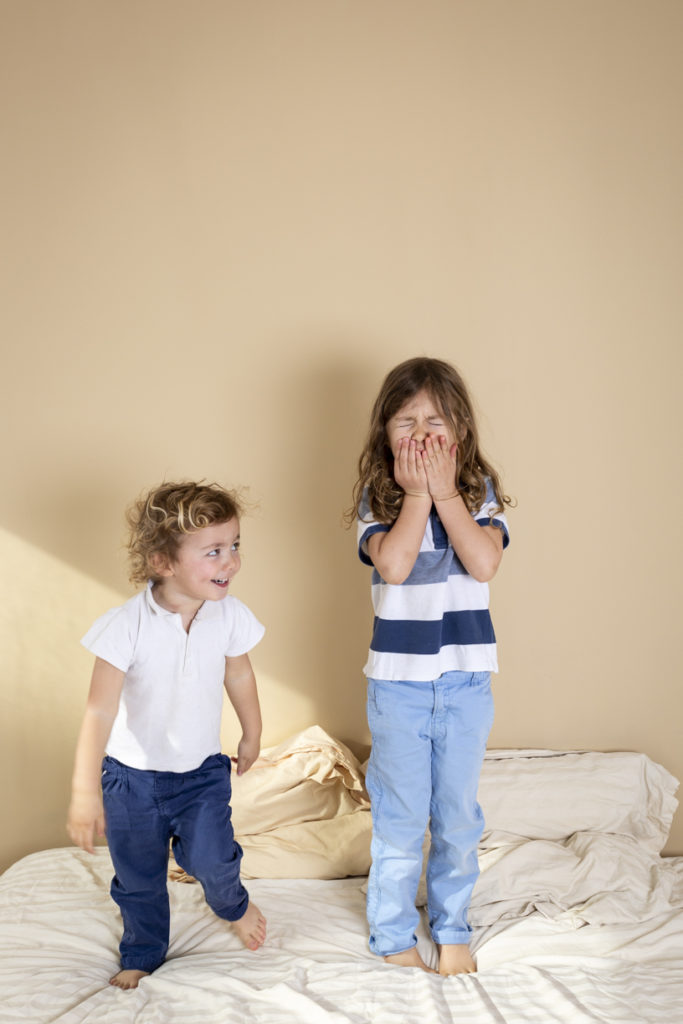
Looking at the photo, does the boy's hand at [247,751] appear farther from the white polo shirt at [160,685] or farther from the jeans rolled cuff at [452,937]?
the jeans rolled cuff at [452,937]

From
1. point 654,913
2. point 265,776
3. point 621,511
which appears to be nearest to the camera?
point 654,913

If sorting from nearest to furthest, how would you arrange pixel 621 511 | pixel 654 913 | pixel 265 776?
pixel 654 913, pixel 265 776, pixel 621 511

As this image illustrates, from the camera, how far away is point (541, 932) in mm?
1638

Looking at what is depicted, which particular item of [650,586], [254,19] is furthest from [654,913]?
[254,19]

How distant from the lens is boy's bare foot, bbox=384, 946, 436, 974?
157 centimetres

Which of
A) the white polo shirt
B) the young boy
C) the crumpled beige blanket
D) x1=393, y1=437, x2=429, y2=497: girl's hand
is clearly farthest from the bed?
x1=393, y1=437, x2=429, y2=497: girl's hand

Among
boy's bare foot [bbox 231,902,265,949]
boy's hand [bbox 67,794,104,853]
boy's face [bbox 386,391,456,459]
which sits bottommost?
boy's bare foot [bbox 231,902,265,949]

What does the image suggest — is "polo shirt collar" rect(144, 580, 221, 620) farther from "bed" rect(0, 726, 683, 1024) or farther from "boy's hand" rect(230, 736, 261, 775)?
"bed" rect(0, 726, 683, 1024)

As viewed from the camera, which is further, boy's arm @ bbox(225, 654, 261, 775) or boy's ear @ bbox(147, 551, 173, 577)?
boy's arm @ bbox(225, 654, 261, 775)

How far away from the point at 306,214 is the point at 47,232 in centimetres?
65

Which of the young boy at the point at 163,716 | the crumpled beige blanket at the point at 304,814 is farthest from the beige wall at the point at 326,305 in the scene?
the young boy at the point at 163,716

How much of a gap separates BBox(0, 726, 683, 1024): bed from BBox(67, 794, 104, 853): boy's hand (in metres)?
0.28

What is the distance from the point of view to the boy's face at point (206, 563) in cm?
154

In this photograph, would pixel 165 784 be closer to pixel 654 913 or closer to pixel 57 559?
pixel 57 559
